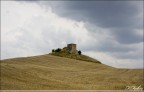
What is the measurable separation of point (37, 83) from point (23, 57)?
27326mm

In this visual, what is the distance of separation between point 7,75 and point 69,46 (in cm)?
4531

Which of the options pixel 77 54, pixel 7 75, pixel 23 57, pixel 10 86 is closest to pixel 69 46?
pixel 77 54

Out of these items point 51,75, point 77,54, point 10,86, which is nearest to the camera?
point 10,86

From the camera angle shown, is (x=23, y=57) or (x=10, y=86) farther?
(x=23, y=57)

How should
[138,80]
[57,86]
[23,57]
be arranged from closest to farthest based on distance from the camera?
[57,86], [138,80], [23,57]

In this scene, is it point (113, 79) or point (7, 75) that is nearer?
point (7, 75)

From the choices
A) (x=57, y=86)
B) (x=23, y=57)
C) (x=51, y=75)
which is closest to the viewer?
(x=57, y=86)

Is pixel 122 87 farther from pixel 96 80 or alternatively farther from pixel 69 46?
pixel 69 46

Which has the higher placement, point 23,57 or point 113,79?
point 23,57

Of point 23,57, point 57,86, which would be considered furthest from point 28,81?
point 23,57

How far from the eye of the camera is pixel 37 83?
3553cm

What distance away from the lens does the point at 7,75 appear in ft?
121

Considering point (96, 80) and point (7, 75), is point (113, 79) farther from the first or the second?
point (7, 75)

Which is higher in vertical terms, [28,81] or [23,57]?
[23,57]
